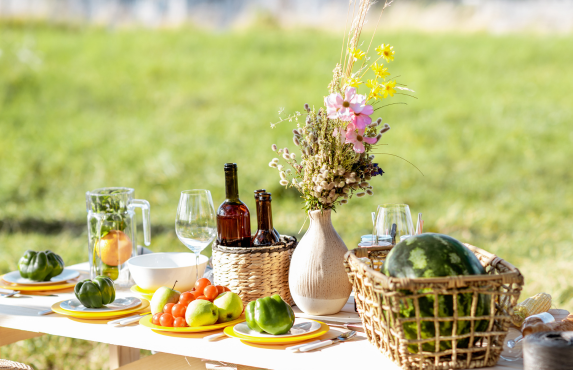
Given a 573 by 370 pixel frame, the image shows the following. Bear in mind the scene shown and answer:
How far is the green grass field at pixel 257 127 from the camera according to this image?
5316mm

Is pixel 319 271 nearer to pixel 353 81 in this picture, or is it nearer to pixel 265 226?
pixel 265 226

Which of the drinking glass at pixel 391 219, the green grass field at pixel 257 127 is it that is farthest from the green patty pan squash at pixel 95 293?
the green grass field at pixel 257 127

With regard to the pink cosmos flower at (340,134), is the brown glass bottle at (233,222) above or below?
below

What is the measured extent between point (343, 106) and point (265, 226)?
1.29 feet

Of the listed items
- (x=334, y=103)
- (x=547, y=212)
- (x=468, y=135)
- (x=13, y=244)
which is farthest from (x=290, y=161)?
(x=468, y=135)

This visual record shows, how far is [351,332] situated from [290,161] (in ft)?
1.40

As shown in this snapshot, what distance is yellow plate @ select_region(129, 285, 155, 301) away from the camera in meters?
1.68

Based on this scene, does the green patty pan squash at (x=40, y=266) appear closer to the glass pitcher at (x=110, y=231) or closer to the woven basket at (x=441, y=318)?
the glass pitcher at (x=110, y=231)

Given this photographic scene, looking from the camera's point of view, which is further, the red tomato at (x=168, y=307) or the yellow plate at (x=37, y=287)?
the yellow plate at (x=37, y=287)

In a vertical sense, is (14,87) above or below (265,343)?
above

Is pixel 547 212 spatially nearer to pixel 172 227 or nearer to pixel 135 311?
pixel 172 227

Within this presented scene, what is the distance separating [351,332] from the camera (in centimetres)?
139

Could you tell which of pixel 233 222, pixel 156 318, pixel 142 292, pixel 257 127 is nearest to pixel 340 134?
pixel 233 222

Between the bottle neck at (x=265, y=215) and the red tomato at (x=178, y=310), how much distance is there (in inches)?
11.6
